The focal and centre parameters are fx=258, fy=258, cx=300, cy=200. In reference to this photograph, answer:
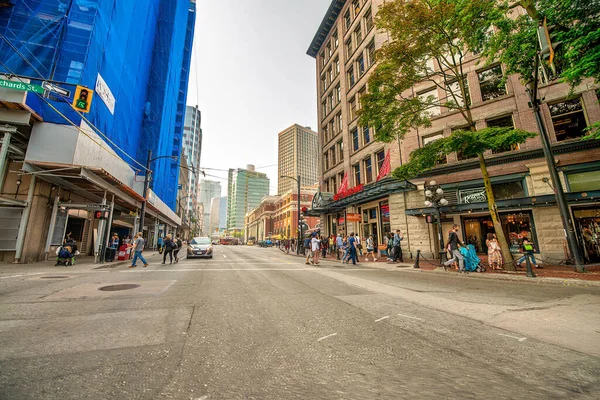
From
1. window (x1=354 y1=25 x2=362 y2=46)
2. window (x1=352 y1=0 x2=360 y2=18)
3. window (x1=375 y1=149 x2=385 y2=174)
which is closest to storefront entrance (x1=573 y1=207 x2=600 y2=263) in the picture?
window (x1=375 y1=149 x2=385 y2=174)

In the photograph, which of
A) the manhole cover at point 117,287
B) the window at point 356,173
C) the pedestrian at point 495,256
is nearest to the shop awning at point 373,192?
the window at point 356,173

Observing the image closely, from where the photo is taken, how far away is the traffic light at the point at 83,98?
29.7 ft

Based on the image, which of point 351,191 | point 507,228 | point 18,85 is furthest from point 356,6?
point 18,85

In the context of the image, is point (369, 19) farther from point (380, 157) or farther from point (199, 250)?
point (199, 250)

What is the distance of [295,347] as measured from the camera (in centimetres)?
314

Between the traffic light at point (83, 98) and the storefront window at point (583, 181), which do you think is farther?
the storefront window at point (583, 181)

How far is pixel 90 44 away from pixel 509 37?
19.1 metres

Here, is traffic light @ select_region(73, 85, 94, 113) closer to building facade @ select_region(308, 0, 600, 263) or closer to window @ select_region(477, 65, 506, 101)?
building facade @ select_region(308, 0, 600, 263)

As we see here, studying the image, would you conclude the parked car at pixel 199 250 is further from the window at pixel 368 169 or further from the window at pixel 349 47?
the window at pixel 349 47

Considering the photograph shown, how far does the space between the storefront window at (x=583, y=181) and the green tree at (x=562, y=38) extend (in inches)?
234

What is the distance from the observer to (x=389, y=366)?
267 centimetres

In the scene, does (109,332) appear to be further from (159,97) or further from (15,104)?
(159,97)

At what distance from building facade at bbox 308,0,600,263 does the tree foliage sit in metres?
2.08

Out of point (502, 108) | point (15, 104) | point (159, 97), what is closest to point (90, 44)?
point (15, 104)
